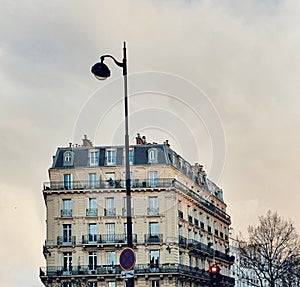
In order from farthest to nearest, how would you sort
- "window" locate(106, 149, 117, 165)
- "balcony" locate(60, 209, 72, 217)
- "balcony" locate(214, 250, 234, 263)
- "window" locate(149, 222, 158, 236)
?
"balcony" locate(214, 250, 234, 263)
"window" locate(106, 149, 117, 165)
"balcony" locate(60, 209, 72, 217)
"window" locate(149, 222, 158, 236)

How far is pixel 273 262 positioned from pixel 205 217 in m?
11.0

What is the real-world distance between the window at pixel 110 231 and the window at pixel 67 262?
12.7ft

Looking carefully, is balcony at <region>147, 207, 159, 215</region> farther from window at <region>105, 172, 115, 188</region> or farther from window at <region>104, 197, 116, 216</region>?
window at <region>105, 172, 115, 188</region>

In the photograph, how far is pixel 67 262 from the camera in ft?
204

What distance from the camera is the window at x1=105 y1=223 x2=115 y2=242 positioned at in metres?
61.9

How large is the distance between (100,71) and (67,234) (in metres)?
47.0

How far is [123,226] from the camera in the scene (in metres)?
61.8

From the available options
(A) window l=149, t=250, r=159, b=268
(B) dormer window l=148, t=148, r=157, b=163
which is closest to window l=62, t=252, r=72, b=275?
(A) window l=149, t=250, r=159, b=268

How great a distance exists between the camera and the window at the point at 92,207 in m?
62.4

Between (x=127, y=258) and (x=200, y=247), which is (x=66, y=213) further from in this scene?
(x=127, y=258)

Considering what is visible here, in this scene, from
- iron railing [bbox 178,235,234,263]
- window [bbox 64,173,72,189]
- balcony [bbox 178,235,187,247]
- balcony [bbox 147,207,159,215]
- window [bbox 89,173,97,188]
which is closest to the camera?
balcony [bbox 147,207,159,215]

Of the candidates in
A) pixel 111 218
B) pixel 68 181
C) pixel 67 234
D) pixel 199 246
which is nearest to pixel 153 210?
pixel 111 218

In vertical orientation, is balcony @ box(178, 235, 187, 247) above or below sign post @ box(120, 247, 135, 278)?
above

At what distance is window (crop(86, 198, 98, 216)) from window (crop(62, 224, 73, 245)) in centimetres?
218
